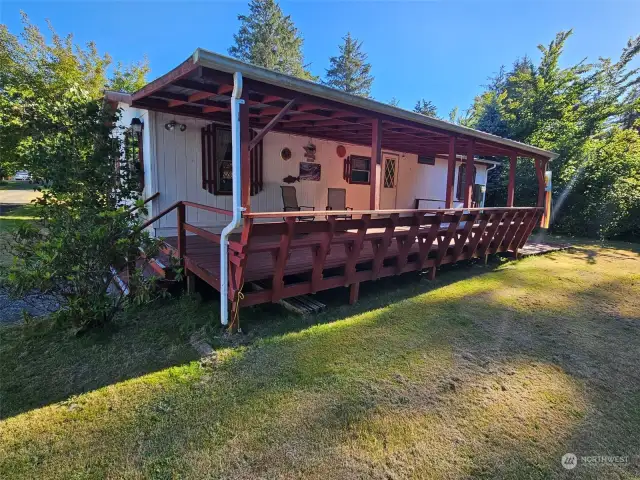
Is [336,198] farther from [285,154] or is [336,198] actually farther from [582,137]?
[582,137]

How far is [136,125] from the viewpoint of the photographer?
17.3 ft

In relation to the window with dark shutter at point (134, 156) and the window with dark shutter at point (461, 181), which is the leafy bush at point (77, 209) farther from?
the window with dark shutter at point (461, 181)

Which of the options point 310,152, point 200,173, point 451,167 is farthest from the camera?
point 310,152

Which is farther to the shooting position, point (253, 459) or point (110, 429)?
point (110, 429)

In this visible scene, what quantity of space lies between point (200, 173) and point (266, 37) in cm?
A: 2048

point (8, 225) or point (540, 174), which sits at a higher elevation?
point (540, 174)

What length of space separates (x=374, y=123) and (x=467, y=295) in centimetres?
270

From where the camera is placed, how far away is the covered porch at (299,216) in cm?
294

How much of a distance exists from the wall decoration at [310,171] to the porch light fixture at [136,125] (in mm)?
→ 2901

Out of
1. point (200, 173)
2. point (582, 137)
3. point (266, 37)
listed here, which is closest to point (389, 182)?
point (200, 173)

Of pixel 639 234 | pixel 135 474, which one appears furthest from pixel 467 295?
pixel 639 234

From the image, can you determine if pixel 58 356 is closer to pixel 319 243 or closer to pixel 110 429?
pixel 110 429

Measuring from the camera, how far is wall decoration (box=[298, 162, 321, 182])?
6.86 metres

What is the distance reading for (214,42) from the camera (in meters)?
22.0
